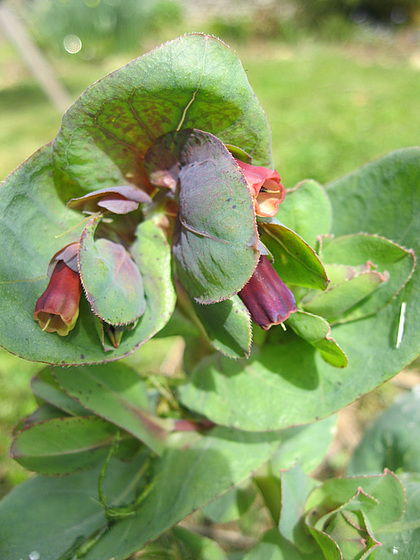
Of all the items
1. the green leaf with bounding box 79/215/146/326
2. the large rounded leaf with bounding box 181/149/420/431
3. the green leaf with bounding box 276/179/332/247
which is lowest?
the large rounded leaf with bounding box 181/149/420/431

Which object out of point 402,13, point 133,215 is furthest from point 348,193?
point 402,13

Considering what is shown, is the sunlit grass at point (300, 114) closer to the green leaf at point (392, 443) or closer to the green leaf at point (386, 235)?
the green leaf at point (392, 443)

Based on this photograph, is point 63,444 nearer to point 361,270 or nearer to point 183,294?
point 183,294

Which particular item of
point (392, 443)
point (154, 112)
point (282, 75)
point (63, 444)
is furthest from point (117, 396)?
point (282, 75)

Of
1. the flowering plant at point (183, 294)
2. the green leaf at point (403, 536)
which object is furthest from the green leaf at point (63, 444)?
the green leaf at point (403, 536)

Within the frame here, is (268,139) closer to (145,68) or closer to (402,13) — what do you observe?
(145,68)

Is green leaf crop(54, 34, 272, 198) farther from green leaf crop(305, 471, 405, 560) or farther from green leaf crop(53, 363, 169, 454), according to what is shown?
green leaf crop(305, 471, 405, 560)

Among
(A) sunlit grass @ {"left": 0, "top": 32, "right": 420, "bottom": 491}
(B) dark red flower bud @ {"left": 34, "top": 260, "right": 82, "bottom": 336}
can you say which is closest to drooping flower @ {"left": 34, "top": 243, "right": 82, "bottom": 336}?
(B) dark red flower bud @ {"left": 34, "top": 260, "right": 82, "bottom": 336}
